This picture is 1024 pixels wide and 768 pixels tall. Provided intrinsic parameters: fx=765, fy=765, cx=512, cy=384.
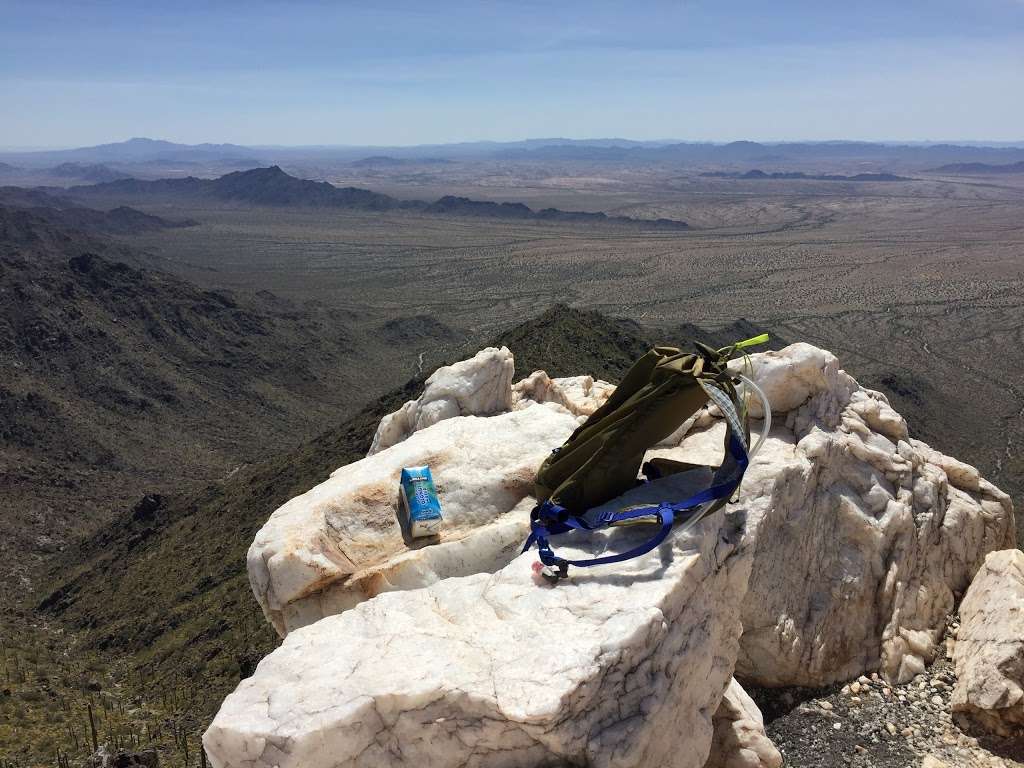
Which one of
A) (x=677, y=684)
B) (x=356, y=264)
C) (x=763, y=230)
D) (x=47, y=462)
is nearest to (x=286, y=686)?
(x=677, y=684)

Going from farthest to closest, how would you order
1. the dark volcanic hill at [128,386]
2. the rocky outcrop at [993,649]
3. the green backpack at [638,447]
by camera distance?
the dark volcanic hill at [128,386], the rocky outcrop at [993,649], the green backpack at [638,447]

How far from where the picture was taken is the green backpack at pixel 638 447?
24.1 ft

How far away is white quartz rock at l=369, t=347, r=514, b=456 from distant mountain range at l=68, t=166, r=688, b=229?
4590 inches

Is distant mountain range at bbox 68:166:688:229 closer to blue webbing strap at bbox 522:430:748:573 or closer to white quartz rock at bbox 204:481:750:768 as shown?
blue webbing strap at bbox 522:430:748:573

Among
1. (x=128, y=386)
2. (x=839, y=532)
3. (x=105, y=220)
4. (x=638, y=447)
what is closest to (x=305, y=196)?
(x=105, y=220)

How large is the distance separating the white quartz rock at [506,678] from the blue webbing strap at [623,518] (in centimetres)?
15

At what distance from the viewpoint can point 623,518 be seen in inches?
286

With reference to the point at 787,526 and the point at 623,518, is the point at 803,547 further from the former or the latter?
the point at 623,518

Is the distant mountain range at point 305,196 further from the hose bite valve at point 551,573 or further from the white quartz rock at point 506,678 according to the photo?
the white quartz rock at point 506,678

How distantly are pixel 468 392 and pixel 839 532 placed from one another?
226 inches

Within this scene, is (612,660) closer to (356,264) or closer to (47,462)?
(47,462)

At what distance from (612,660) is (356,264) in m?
86.2

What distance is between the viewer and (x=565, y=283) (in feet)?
253

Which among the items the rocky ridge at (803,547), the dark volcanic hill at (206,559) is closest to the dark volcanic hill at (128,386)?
the dark volcanic hill at (206,559)
